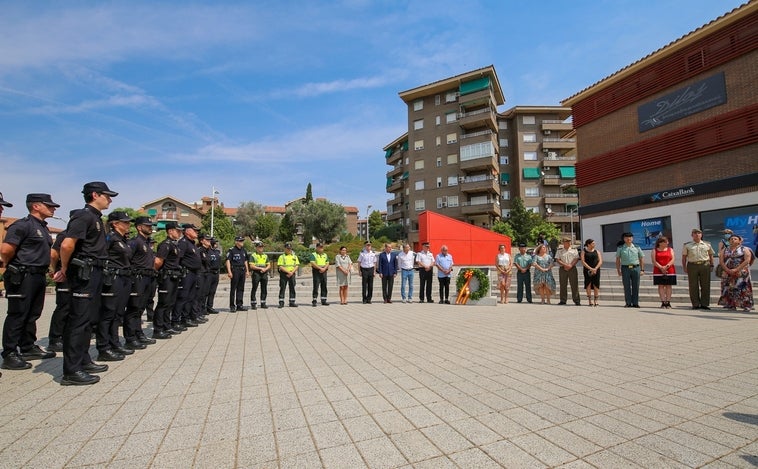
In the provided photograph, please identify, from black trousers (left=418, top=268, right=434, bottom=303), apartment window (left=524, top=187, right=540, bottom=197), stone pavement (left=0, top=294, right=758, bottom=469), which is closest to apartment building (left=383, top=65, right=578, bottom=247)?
apartment window (left=524, top=187, right=540, bottom=197)

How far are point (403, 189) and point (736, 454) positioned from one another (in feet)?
193

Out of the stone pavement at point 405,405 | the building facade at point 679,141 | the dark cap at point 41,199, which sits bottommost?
the stone pavement at point 405,405

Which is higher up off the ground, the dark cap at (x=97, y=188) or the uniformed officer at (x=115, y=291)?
the dark cap at (x=97, y=188)

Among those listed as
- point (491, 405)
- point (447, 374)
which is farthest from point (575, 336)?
point (491, 405)

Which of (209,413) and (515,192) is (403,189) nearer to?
(515,192)

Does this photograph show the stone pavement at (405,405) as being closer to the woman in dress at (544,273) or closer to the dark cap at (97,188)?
the dark cap at (97,188)

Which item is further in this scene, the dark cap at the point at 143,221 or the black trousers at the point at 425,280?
the black trousers at the point at 425,280

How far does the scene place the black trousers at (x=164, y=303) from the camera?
686 centimetres

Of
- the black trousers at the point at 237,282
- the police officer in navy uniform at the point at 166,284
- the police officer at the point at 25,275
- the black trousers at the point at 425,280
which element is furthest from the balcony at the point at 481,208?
the police officer at the point at 25,275

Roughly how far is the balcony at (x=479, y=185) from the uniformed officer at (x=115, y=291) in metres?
44.5

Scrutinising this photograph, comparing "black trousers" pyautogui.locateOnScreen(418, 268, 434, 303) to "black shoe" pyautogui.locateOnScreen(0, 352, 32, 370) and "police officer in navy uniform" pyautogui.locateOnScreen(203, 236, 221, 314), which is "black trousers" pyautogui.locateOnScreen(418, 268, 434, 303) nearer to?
"police officer in navy uniform" pyautogui.locateOnScreen(203, 236, 221, 314)

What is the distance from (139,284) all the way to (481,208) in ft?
145

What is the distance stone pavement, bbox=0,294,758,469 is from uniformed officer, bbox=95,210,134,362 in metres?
0.30

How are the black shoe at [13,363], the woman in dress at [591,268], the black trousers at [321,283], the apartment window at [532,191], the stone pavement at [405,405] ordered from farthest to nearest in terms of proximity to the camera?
the apartment window at [532,191] → the black trousers at [321,283] → the woman in dress at [591,268] → the black shoe at [13,363] → the stone pavement at [405,405]
